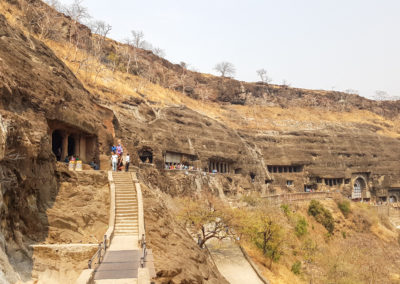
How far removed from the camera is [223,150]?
135 feet

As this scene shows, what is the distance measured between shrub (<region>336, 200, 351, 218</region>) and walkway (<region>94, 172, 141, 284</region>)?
117 feet

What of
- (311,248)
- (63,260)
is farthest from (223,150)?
(63,260)

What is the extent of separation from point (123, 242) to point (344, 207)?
1521 inches

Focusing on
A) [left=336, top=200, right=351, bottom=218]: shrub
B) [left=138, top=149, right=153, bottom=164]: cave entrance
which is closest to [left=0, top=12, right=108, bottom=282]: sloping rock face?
[left=138, top=149, right=153, bottom=164]: cave entrance

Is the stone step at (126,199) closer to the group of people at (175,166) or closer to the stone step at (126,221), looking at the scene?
the stone step at (126,221)

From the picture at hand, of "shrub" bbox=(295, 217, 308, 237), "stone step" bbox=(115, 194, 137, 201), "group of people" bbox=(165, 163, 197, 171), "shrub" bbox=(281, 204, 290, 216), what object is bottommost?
"shrub" bbox=(295, 217, 308, 237)

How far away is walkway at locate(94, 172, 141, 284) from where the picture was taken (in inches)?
327

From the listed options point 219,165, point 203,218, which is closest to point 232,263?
point 203,218

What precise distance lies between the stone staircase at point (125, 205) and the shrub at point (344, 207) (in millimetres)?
35720

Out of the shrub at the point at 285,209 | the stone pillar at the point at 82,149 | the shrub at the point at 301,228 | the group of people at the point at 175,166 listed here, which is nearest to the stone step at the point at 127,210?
the stone pillar at the point at 82,149

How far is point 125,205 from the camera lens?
14.1 meters

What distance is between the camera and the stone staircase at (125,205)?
1270 cm

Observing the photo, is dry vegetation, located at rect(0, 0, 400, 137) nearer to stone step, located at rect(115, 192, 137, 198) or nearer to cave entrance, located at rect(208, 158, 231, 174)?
cave entrance, located at rect(208, 158, 231, 174)

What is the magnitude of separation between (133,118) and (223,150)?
14.5 m
